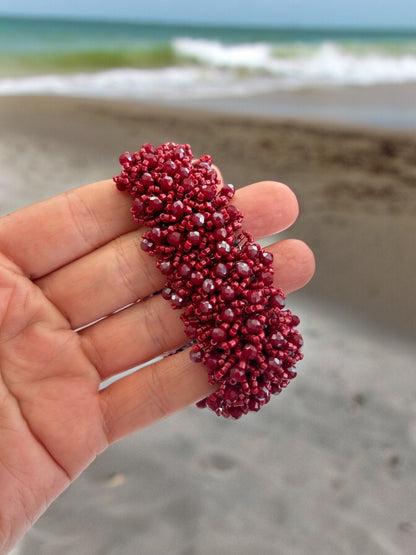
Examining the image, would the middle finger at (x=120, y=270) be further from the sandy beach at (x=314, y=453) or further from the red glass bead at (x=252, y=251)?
the sandy beach at (x=314, y=453)

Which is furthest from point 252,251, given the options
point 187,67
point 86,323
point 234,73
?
point 187,67

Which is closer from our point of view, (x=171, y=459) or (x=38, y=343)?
(x=38, y=343)

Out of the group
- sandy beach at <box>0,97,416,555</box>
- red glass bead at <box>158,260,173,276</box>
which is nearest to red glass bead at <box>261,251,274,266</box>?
red glass bead at <box>158,260,173,276</box>

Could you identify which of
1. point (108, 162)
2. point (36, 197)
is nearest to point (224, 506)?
point (36, 197)

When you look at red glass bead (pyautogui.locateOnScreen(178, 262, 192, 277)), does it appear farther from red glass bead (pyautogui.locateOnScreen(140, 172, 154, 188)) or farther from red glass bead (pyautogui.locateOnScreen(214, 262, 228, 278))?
red glass bead (pyautogui.locateOnScreen(140, 172, 154, 188))

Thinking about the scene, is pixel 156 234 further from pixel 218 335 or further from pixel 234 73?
pixel 234 73

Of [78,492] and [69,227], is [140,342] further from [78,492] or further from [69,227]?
[78,492]

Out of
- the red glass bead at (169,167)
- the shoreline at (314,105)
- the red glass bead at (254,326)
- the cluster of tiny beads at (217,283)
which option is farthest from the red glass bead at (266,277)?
the shoreline at (314,105)
